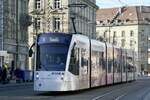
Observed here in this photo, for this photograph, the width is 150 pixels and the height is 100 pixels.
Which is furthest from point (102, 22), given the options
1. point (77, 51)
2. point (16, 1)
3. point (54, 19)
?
point (77, 51)

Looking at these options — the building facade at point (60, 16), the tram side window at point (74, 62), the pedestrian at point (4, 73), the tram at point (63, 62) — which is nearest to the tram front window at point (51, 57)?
the tram at point (63, 62)

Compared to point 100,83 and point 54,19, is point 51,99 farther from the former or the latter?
point 54,19

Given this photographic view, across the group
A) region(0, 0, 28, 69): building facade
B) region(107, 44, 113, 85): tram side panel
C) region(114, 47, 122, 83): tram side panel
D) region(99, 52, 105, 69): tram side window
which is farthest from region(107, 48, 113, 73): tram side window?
region(0, 0, 28, 69): building facade

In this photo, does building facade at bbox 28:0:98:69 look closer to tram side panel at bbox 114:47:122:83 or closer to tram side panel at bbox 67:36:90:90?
tram side panel at bbox 114:47:122:83

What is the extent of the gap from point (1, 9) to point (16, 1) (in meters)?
6.75

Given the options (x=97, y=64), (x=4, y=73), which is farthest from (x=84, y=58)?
(x=4, y=73)

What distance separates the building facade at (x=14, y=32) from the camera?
6512 cm

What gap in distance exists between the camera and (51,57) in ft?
96.9

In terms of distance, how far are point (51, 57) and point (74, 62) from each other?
1771mm

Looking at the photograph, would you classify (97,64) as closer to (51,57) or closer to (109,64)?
(109,64)

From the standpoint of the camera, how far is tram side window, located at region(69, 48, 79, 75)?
30.3 m

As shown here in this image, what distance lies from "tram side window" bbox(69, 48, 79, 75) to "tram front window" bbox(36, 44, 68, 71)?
640 mm

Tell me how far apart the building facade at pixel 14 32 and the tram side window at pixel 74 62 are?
3205 centimetres

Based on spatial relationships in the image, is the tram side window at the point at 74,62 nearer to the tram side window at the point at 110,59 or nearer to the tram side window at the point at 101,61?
the tram side window at the point at 101,61
